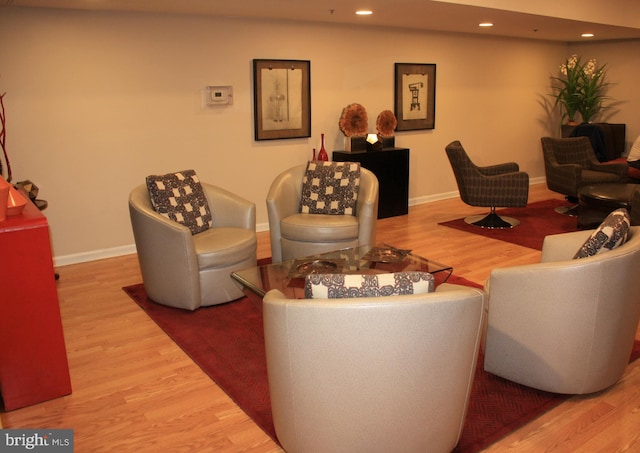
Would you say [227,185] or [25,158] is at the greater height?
[25,158]

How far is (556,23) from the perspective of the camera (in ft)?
21.5

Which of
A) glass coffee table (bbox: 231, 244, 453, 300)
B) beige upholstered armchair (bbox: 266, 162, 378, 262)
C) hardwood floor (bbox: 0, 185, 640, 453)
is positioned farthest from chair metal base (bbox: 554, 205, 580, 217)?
hardwood floor (bbox: 0, 185, 640, 453)

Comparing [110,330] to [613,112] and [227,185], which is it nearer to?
[227,185]

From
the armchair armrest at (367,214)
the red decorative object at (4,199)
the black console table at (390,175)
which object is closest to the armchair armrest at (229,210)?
the armchair armrest at (367,214)

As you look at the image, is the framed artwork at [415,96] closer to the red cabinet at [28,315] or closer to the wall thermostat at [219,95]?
the wall thermostat at [219,95]

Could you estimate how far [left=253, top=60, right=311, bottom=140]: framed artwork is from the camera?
6.01 metres

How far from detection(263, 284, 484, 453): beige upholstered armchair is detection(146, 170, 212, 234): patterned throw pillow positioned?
221cm

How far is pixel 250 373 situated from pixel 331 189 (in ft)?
7.02

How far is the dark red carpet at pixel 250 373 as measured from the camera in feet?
8.85

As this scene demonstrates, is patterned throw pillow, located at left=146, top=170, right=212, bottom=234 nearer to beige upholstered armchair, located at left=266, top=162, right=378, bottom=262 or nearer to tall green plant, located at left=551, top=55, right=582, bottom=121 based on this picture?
beige upholstered armchair, located at left=266, top=162, right=378, bottom=262

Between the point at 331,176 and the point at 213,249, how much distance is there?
1.41m

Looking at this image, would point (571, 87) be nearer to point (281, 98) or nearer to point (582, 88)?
point (582, 88)

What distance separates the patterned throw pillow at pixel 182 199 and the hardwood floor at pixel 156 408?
713 mm

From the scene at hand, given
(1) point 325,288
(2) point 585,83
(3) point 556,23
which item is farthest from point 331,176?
(2) point 585,83
